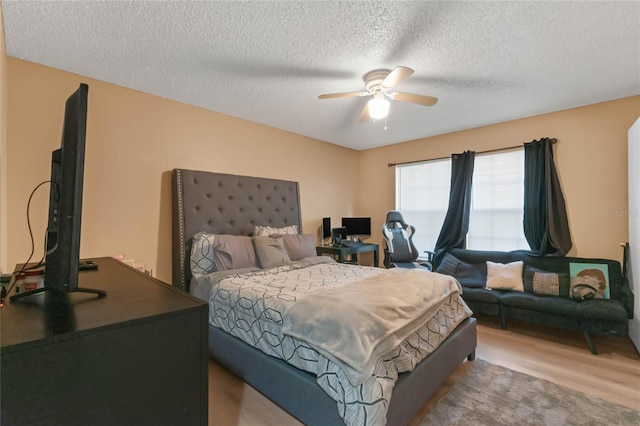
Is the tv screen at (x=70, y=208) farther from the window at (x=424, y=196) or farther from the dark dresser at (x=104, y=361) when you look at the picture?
the window at (x=424, y=196)

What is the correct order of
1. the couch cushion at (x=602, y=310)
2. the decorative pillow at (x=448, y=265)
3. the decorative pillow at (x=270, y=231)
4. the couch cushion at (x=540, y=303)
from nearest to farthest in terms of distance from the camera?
the couch cushion at (x=602, y=310) → the couch cushion at (x=540, y=303) → the decorative pillow at (x=270, y=231) → the decorative pillow at (x=448, y=265)

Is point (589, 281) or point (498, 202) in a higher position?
point (498, 202)

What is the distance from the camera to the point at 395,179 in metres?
4.87

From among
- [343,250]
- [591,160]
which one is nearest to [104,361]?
[343,250]

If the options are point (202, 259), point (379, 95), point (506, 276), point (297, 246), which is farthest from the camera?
point (297, 246)

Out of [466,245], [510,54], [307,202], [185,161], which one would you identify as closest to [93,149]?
[185,161]

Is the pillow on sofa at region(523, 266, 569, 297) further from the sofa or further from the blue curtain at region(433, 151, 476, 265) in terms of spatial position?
the blue curtain at region(433, 151, 476, 265)

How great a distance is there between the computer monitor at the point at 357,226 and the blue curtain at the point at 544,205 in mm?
2195

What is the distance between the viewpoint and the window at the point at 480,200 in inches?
146

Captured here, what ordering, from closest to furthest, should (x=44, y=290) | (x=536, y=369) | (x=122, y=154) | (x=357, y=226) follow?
(x=44, y=290) < (x=536, y=369) < (x=122, y=154) < (x=357, y=226)

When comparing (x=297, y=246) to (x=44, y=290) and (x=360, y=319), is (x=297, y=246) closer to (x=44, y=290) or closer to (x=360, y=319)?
(x=360, y=319)

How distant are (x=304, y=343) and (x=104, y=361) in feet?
3.64

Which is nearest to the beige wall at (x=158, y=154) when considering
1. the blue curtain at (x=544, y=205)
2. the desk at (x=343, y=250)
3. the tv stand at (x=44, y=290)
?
the blue curtain at (x=544, y=205)

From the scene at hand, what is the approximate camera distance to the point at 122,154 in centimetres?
273
